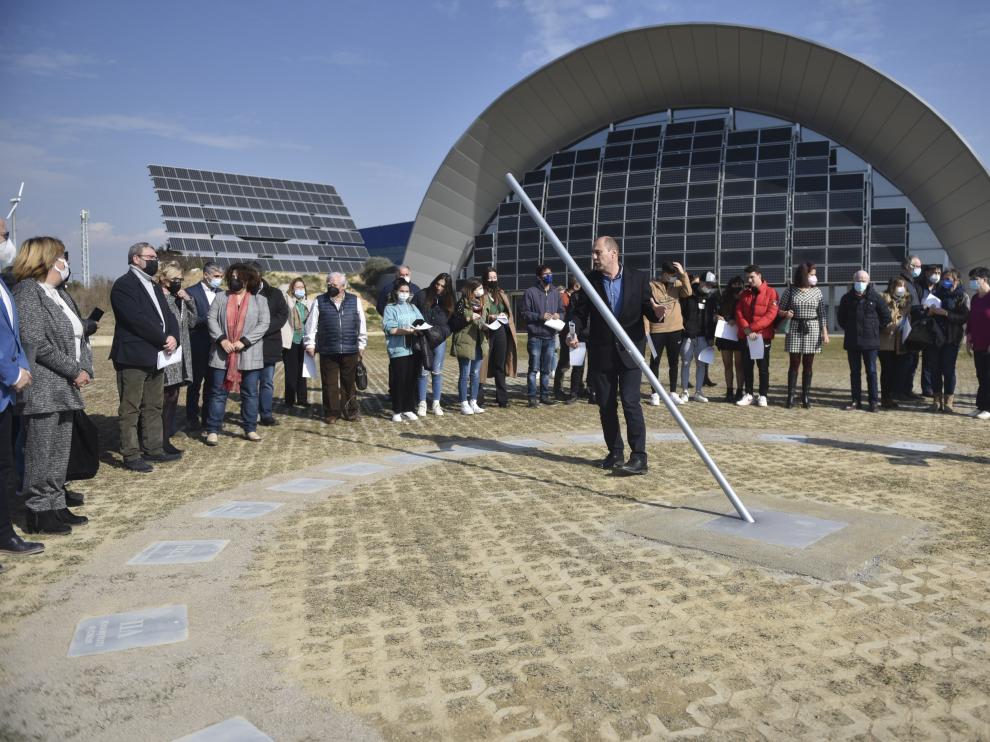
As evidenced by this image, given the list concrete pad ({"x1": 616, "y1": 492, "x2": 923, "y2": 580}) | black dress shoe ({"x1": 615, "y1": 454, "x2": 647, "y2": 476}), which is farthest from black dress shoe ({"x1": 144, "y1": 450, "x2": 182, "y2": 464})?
concrete pad ({"x1": 616, "y1": 492, "x2": 923, "y2": 580})

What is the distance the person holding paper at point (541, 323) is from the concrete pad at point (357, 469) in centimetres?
425

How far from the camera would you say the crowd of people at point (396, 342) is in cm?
456

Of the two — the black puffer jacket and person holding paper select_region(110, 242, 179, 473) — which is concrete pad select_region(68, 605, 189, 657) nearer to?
person holding paper select_region(110, 242, 179, 473)

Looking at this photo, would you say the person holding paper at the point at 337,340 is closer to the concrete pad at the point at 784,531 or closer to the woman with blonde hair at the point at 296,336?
the woman with blonde hair at the point at 296,336

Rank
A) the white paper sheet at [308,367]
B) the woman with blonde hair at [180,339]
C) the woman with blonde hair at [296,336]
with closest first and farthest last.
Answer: the woman with blonde hair at [180,339] < the white paper sheet at [308,367] < the woman with blonde hair at [296,336]

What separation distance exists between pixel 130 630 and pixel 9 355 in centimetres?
182

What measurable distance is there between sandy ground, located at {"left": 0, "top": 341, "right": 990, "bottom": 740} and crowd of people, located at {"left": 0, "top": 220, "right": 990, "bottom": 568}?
33.7 inches

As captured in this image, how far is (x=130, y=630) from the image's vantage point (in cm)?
314

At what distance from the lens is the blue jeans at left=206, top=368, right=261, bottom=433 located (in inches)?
308

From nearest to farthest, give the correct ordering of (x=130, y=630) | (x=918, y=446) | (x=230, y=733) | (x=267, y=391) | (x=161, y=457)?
(x=230, y=733) < (x=130, y=630) < (x=161, y=457) < (x=918, y=446) < (x=267, y=391)

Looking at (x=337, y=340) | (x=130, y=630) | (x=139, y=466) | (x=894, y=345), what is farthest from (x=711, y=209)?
(x=130, y=630)

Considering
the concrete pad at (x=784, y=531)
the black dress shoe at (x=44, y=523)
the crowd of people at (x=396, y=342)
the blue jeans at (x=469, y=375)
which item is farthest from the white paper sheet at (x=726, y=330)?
the black dress shoe at (x=44, y=523)

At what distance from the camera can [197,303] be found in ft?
26.8

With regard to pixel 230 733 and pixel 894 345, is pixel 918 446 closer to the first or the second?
pixel 894 345
